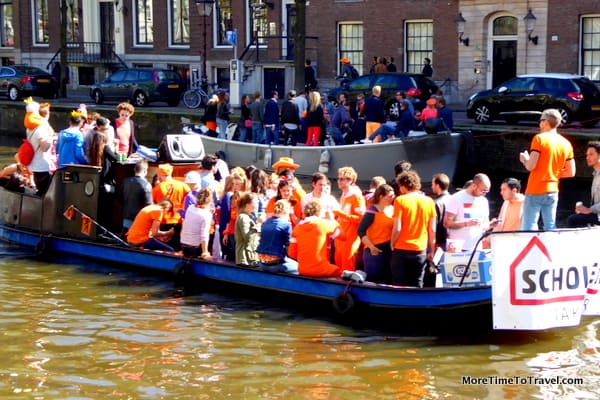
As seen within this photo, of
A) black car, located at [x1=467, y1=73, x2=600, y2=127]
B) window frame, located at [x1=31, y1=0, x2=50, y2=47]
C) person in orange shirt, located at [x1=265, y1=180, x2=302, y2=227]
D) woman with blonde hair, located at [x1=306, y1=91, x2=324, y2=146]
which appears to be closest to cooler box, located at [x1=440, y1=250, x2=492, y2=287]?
person in orange shirt, located at [x1=265, y1=180, x2=302, y2=227]

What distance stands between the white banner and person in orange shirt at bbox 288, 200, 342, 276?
2.04 m

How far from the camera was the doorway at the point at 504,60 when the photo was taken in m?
31.1

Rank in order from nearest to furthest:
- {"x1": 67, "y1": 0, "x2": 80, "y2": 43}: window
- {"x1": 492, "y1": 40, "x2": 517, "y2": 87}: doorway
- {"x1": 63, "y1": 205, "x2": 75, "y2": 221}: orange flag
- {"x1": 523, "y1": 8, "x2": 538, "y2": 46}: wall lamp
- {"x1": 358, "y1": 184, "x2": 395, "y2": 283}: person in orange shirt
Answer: {"x1": 358, "y1": 184, "x2": 395, "y2": 283}: person in orange shirt < {"x1": 63, "y1": 205, "x2": 75, "y2": 221}: orange flag < {"x1": 523, "y1": 8, "x2": 538, "y2": 46}: wall lamp < {"x1": 492, "y1": 40, "x2": 517, "y2": 87}: doorway < {"x1": 67, "y1": 0, "x2": 80, "y2": 43}: window

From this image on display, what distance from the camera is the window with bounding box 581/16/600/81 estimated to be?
96.6 ft

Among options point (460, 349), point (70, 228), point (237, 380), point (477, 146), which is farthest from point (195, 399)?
point (477, 146)

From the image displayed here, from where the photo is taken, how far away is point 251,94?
117ft

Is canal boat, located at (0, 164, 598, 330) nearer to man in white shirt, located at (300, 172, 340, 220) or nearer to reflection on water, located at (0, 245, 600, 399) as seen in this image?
reflection on water, located at (0, 245, 600, 399)

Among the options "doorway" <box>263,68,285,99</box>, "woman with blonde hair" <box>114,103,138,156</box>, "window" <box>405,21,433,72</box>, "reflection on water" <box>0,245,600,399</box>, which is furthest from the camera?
"doorway" <box>263,68,285,99</box>

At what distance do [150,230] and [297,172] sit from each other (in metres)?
10.1

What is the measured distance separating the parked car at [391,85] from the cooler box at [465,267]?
55.5 feet

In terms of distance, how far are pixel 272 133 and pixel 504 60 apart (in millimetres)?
10315

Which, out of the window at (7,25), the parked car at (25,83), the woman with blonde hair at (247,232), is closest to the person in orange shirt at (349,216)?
the woman with blonde hair at (247,232)

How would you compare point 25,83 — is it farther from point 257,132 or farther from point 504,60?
point 504,60

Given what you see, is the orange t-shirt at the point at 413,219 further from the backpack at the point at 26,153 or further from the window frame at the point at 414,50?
the window frame at the point at 414,50
